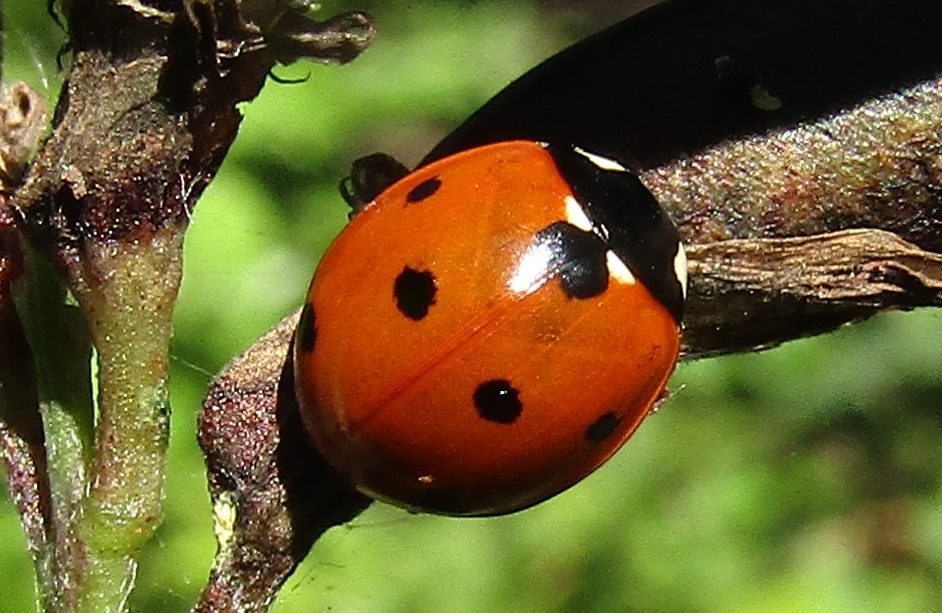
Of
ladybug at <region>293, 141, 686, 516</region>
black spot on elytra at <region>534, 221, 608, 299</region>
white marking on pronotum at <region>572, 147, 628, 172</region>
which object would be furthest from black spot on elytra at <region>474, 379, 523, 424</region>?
white marking on pronotum at <region>572, 147, 628, 172</region>

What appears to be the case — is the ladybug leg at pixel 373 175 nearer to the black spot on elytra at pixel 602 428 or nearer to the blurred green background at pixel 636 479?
the black spot on elytra at pixel 602 428

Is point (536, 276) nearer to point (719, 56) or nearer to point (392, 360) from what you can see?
point (392, 360)

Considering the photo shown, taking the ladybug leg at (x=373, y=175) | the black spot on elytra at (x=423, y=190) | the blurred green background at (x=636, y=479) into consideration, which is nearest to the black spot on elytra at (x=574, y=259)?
the black spot on elytra at (x=423, y=190)

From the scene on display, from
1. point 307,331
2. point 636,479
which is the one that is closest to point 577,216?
point 307,331

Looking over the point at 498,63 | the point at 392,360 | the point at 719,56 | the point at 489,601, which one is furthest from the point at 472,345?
the point at 498,63

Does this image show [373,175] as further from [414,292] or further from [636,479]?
[636,479]

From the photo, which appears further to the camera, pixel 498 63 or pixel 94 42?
pixel 498 63

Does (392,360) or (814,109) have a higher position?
(814,109)

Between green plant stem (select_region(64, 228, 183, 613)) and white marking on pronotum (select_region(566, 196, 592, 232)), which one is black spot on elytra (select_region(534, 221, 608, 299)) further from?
green plant stem (select_region(64, 228, 183, 613))
